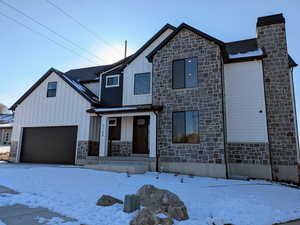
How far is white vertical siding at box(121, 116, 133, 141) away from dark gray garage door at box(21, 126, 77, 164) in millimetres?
3112

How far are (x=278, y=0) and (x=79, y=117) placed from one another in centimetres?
1341

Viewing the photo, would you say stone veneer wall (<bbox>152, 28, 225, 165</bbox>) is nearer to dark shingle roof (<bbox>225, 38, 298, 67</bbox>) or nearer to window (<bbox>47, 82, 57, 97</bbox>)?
dark shingle roof (<bbox>225, 38, 298, 67</bbox>)

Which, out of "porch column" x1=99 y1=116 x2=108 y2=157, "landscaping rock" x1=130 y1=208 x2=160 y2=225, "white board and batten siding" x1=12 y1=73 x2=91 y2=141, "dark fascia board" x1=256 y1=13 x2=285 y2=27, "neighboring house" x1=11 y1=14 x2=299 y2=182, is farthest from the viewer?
"white board and batten siding" x1=12 y1=73 x2=91 y2=141

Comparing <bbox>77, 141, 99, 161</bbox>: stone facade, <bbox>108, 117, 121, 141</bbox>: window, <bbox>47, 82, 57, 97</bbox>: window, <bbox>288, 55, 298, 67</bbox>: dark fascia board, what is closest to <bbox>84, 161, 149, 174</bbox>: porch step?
<bbox>77, 141, 99, 161</bbox>: stone facade

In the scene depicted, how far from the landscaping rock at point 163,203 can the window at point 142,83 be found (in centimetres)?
830

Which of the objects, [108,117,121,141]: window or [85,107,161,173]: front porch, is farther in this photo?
[108,117,121,141]: window

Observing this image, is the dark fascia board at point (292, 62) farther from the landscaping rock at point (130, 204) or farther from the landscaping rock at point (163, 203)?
the landscaping rock at point (130, 204)

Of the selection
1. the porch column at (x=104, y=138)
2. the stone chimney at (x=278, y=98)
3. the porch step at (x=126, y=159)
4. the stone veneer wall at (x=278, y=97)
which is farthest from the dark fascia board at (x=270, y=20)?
the porch column at (x=104, y=138)

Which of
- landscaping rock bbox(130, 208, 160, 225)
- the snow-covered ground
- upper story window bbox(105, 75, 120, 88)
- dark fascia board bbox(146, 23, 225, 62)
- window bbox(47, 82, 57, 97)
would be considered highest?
dark fascia board bbox(146, 23, 225, 62)

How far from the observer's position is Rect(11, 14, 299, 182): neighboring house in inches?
424

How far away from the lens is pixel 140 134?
515 inches

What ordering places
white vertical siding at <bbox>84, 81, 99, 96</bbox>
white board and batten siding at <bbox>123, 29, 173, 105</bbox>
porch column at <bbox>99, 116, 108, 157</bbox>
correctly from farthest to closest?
white vertical siding at <bbox>84, 81, 99, 96</bbox>, white board and batten siding at <bbox>123, 29, 173, 105</bbox>, porch column at <bbox>99, 116, 108, 157</bbox>

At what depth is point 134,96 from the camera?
43.5 ft

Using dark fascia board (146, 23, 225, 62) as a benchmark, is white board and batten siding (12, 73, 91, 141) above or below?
below
